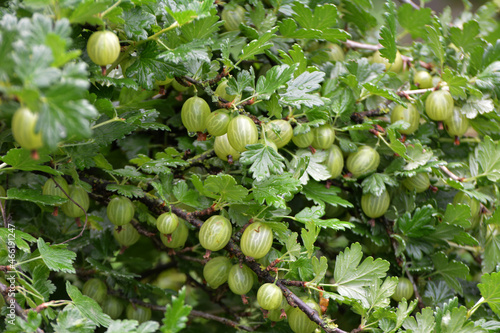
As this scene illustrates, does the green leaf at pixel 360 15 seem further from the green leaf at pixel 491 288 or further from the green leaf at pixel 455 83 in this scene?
the green leaf at pixel 491 288

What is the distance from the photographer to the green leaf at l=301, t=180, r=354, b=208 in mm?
823

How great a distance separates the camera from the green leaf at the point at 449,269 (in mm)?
902

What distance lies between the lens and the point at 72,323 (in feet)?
1.90

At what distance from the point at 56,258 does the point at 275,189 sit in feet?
1.17

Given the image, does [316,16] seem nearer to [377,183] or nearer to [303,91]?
[303,91]

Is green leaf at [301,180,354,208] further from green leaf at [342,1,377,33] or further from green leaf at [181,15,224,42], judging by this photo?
green leaf at [342,1,377,33]

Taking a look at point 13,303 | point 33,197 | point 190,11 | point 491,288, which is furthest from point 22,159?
point 491,288

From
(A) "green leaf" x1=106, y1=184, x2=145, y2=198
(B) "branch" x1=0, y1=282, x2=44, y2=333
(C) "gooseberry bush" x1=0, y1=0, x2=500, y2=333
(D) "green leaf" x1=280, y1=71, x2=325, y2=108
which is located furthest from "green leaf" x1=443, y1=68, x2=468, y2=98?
(B) "branch" x1=0, y1=282, x2=44, y2=333

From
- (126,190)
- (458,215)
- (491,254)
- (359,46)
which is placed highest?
(359,46)

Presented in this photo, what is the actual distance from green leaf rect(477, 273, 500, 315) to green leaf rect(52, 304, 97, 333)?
63 centimetres

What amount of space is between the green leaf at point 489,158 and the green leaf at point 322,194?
332 mm

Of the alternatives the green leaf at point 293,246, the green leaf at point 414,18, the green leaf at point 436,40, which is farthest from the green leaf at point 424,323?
the green leaf at point 414,18

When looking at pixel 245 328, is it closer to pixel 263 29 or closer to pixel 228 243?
pixel 228 243

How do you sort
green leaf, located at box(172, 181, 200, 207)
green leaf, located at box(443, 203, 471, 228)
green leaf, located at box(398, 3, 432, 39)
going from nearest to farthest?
1. green leaf, located at box(172, 181, 200, 207)
2. green leaf, located at box(443, 203, 471, 228)
3. green leaf, located at box(398, 3, 432, 39)
